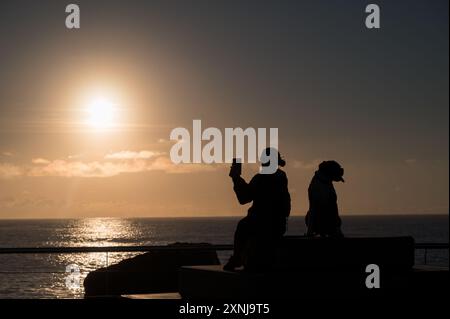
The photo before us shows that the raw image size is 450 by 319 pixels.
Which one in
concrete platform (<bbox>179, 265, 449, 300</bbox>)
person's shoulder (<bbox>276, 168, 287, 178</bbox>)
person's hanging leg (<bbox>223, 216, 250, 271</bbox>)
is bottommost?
concrete platform (<bbox>179, 265, 449, 300</bbox>)

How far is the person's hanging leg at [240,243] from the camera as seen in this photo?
36.4 feet

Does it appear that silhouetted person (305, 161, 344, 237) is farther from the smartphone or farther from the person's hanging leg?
the smartphone

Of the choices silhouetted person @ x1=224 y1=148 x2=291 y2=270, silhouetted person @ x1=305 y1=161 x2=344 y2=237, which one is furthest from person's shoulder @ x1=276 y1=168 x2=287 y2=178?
silhouetted person @ x1=305 y1=161 x2=344 y2=237

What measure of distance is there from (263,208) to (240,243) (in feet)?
1.83

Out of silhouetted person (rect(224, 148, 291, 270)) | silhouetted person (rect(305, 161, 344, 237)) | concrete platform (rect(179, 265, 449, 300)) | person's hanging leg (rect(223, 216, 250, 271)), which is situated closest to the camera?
concrete platform (rect(179, 265, 449, 300))

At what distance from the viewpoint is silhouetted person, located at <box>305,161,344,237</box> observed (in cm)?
1227

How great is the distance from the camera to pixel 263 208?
11.1 metres

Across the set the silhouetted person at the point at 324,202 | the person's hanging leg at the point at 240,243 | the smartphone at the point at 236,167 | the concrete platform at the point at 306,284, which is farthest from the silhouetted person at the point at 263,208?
the silhouetted person at the point at 324,202

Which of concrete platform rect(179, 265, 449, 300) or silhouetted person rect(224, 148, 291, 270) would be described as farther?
silhouetted person rect(224, 148, 291, 270)

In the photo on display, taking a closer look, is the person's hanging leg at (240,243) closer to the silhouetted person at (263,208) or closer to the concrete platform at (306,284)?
the silhouetted person at (263,208)

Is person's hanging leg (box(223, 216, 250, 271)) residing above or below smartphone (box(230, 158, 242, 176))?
below

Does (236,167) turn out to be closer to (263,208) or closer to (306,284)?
(263,208)

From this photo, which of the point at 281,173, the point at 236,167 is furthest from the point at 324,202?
the point at 236,167

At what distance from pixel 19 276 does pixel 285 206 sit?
3.96 meters
